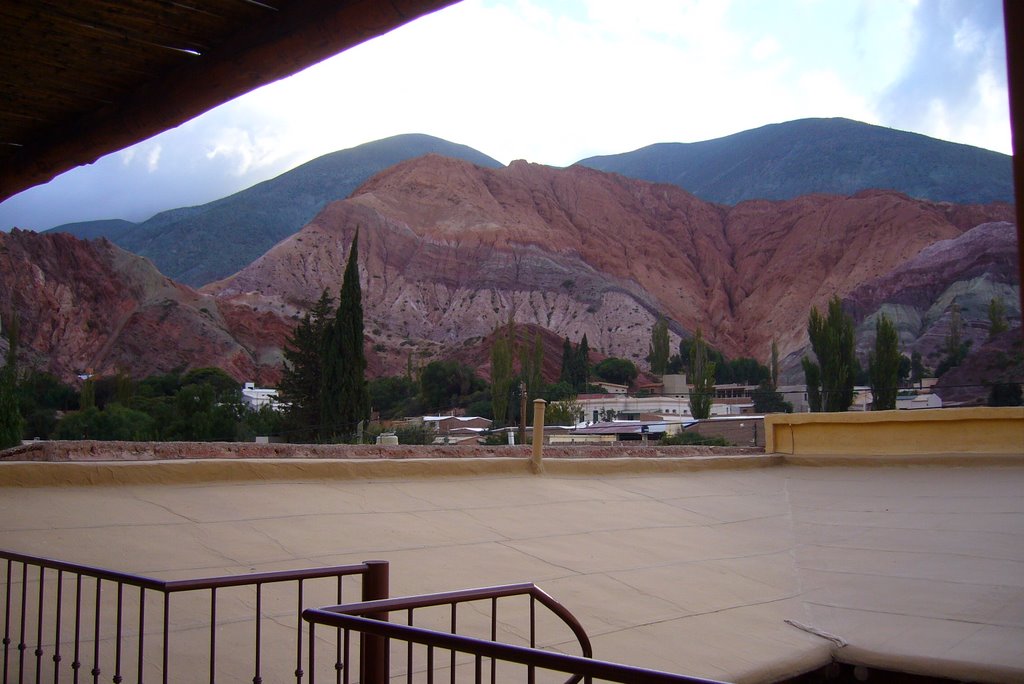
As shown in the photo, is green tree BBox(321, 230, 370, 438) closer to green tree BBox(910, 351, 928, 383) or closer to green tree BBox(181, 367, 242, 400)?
green tree BBox(181, 367, 242, 400)

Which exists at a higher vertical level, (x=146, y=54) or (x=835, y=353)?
(x=835, y=353)

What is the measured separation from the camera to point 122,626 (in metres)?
5.82

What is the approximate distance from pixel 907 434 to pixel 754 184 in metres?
174

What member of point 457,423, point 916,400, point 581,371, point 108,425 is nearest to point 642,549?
point 108,425

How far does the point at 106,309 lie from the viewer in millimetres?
83875

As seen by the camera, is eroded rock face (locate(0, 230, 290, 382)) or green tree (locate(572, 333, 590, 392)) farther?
green tree (locate(572, 333, 590, 392))

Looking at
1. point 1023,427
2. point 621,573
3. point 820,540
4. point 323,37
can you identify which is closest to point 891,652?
point 621,573

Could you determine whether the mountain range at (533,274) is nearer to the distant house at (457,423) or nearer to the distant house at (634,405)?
the distant house at (634,405)

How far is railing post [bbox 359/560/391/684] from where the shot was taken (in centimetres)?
406

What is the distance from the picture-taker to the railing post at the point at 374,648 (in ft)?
13.3

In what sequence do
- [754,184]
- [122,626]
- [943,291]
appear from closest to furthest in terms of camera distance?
[122,626]
[943,291]
[754,184]

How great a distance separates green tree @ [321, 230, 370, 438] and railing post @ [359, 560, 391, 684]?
39.7 metres

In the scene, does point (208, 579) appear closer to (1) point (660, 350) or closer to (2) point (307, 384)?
(2) point (307, 384)

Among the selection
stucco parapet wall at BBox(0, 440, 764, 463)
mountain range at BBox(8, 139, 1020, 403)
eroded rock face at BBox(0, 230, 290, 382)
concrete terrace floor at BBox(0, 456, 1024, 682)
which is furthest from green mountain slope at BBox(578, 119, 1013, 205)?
concrete terrace floor at BBox(0, 456, 1024, 682)
